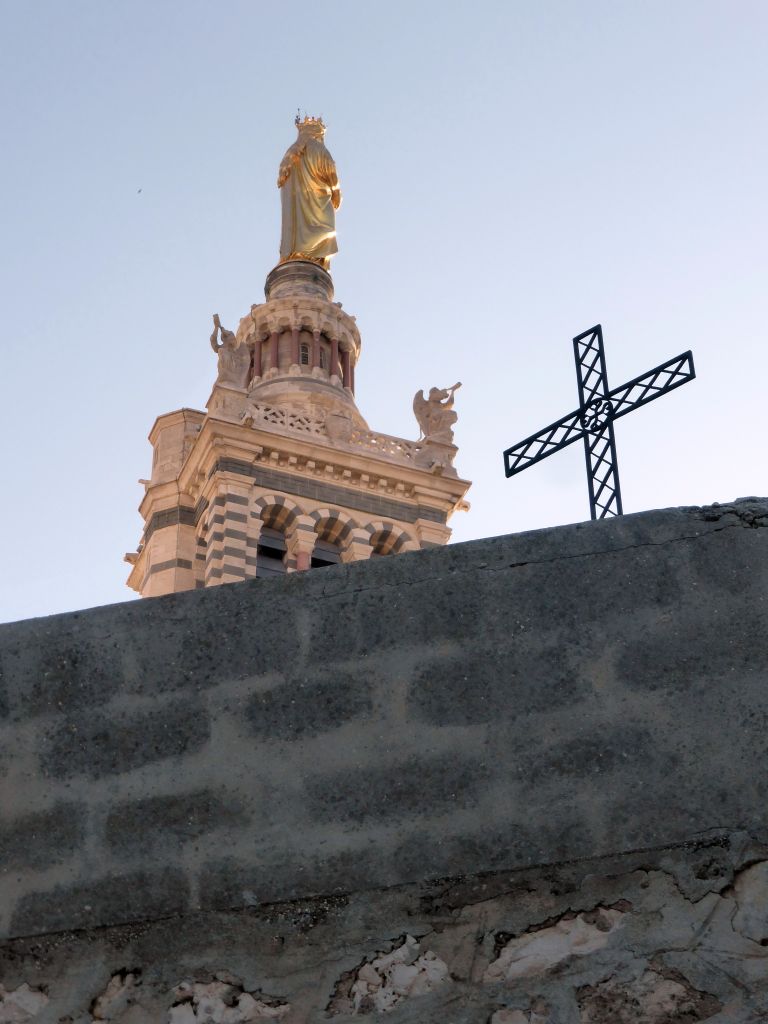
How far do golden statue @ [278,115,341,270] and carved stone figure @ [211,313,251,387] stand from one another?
9.40 meters

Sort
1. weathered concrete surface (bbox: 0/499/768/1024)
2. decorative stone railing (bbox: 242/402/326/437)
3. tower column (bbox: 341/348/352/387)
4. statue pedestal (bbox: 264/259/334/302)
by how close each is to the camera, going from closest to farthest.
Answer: weathered concrete surface (bbox: 0/499/768/1024), decorative stone railing (bbox: 242/402/326/437), tower column (bbox: 341/348/352/387), statue pedestal (bbox: 264/259/334/302)

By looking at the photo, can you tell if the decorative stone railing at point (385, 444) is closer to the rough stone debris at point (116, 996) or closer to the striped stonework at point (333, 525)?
the striped stonework at point (333, 525)

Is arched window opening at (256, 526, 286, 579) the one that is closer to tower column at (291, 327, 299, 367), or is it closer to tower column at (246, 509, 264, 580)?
tower column at (246, 509, 264, 580)

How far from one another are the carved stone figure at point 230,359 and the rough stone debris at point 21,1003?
29.9 metres

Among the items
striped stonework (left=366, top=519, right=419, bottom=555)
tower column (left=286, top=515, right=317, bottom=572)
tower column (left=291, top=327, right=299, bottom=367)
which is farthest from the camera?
tower column (left=291, top=327, right=299, bottom=367)

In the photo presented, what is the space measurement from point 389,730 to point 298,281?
4015cm

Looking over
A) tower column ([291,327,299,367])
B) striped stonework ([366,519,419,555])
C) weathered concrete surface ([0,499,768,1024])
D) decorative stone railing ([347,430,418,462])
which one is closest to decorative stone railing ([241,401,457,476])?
decorative stone railing ([347,430,418,462])

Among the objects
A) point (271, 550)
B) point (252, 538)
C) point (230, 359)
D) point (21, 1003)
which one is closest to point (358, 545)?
point (271, 550)

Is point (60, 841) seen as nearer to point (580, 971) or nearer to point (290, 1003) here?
point (290, 1003)

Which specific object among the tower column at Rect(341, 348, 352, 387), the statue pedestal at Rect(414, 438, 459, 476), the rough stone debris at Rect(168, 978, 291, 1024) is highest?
the tower column at Rect(341, 348, 352, 387)

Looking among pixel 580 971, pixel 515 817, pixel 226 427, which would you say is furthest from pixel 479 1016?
pixel 226 427

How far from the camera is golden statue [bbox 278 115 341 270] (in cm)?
4403

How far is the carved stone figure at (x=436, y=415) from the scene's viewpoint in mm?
34844

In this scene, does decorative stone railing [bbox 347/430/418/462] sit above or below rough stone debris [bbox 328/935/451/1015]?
above
